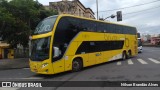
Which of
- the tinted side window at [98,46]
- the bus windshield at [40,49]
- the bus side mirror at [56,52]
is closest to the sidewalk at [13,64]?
the tinted side window at [98,46]

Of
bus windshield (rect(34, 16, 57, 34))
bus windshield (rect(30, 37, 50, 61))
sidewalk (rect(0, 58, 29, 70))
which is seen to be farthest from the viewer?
sidewalk (rect(0, 58, 29, 70))

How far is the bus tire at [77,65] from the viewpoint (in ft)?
54.8

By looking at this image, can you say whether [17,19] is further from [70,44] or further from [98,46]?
[70,44]

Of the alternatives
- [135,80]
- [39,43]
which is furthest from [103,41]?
[135,80]

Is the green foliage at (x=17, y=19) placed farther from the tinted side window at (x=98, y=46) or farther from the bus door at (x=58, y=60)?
the bus door at (x=58, y=60)

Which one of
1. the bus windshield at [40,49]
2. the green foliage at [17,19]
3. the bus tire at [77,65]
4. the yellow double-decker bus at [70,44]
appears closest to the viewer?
the bus windshield at [40,49]

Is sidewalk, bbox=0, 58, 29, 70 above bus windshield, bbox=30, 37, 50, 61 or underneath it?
underneath

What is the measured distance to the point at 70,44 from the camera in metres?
16.4

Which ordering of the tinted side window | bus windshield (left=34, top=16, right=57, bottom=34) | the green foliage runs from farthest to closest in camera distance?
the green foliage < the tinted side window < bus windshield (left=34, top=16, right=57, bottom=34)

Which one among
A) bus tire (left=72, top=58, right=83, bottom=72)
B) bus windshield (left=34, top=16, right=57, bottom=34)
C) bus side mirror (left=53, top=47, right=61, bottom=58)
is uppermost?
bus windshield (left=34, top=16, right=57, bottom=34)

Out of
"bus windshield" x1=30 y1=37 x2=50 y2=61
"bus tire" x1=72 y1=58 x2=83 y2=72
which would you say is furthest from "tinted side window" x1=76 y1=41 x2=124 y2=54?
"bus windshield" x1=30 y1=37 x2=50 y2=61

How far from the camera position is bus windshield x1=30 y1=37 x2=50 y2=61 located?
14.7 m

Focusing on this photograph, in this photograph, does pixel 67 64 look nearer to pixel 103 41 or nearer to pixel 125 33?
pixel 103 41

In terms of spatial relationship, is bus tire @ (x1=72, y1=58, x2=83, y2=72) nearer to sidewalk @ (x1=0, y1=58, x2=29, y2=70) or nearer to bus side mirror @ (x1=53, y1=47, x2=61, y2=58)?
bus side mirror @ (x1=53, y1=47, x2=61, y2=58)
